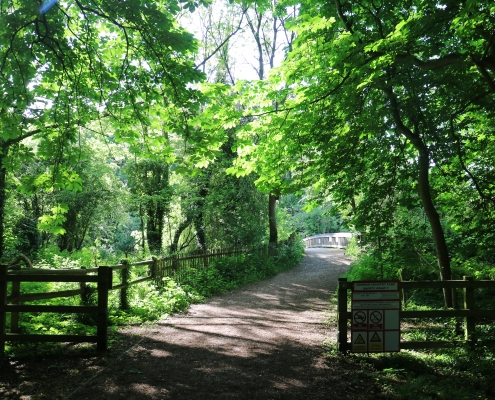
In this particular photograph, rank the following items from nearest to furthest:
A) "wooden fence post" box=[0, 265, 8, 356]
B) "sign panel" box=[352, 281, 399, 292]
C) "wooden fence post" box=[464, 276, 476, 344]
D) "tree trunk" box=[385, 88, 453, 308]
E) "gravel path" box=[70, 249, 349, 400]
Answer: "gravel path" box=[70, 249, 349, 400] < "wooden fence post" box=[0, 265, 8, 356] < "sign panel" box=[352, 281, 399, 292] < "wooden fence post" box=[464, 276, 476, 344] < "tree trunk" box=[385, 88, 453, 308]

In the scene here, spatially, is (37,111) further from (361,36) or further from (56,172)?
(361,36)

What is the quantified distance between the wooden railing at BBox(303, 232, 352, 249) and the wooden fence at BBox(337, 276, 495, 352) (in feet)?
83.4

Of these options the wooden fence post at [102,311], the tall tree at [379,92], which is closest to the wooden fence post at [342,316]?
the tall tree at [379,92]

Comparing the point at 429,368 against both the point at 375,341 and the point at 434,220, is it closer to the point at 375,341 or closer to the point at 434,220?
the point at 375,341

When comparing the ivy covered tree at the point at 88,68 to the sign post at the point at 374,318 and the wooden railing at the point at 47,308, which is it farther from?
the sign post at the point at 374,318

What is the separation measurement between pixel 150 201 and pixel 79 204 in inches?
187

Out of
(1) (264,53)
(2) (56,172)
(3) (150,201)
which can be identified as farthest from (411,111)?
(1) (264,53)

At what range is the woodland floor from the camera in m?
4.92

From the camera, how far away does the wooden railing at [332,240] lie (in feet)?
115

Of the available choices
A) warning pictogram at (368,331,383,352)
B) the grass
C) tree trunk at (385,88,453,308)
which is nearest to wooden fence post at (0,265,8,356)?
the grass

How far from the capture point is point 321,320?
32.2 ft

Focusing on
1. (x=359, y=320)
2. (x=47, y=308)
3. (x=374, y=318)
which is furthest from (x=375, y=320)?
(x=47, y=308)

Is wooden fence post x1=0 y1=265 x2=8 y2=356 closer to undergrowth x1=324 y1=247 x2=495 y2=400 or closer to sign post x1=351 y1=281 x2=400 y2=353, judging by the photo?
undergrowth x1=324 y1=247 x2=495 y2=400

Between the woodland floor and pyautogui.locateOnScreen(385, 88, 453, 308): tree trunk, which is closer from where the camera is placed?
the woodland floor
